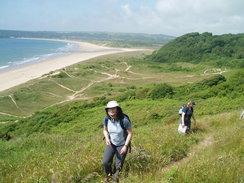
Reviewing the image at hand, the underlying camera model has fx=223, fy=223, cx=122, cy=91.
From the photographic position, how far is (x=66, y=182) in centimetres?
400

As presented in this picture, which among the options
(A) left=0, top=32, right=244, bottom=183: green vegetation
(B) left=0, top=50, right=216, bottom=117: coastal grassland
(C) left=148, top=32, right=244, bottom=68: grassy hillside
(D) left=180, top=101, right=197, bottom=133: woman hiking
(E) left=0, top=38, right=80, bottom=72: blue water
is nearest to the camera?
(A) left=0, top=32, right=244, bottom=183: green vegetation

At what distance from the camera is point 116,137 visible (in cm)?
422

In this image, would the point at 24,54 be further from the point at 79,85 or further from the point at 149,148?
the point at 149,148

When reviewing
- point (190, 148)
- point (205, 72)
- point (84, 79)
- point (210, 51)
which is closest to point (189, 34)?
point (210, 51)

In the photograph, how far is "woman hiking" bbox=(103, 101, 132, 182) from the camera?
405 cm

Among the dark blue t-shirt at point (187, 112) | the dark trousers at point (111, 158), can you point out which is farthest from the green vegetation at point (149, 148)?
the dark blue t-shirt at point (187, 112)

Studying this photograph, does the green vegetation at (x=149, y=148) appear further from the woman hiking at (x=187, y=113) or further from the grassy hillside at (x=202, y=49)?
the grassy hillside at (x=202, y=49)

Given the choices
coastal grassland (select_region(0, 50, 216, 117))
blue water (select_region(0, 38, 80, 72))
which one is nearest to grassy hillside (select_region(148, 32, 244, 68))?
coastal grassland (select_region(0, 50, 216, 117))

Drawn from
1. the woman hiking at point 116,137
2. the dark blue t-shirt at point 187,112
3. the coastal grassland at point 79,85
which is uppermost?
the woman hiking at point 116,137

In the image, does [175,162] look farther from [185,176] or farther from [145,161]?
[185,176]

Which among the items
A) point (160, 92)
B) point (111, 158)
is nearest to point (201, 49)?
point (160, 92)

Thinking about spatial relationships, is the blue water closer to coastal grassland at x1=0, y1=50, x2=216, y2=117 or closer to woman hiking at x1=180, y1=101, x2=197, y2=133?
coastal grassland at x1=0, y1=50, x2=216, y2=117

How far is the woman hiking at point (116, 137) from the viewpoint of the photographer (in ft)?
13.3

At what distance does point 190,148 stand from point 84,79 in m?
46.3
